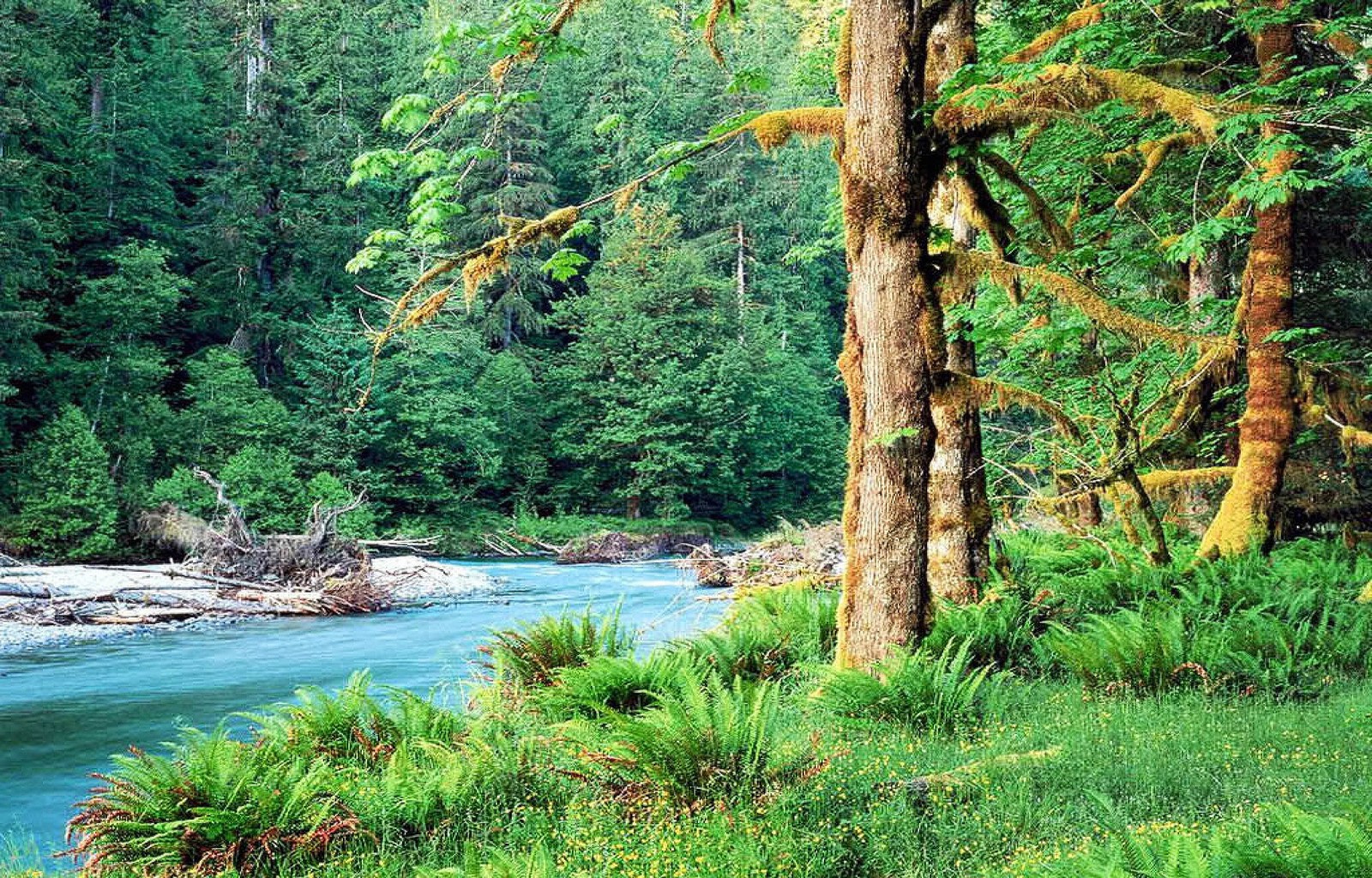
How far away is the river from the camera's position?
9.38 meters

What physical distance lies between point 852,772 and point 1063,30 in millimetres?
8132

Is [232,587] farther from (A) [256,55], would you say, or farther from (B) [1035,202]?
(A) [256,55]

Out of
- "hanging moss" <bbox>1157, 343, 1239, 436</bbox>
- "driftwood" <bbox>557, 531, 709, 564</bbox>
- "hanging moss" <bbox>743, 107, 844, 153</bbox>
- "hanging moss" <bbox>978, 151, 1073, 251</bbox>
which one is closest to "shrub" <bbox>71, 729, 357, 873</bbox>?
"hanging moss" <bbox>743, 107, 844, 153</bbox>

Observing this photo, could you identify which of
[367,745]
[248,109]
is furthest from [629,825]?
[248,109]

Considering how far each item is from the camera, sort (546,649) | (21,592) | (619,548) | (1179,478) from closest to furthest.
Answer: (546,649) → (1179,478) → (21,592) → (619,548)

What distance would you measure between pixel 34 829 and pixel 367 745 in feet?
11.3

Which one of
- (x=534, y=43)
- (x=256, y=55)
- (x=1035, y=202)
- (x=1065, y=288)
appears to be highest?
(x=256, y=55)

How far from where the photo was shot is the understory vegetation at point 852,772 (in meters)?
4.19

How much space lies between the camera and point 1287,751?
5156mm

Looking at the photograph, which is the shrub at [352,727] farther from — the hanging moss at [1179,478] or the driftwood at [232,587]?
the driftwood at [232,587]

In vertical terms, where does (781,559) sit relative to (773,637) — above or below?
below

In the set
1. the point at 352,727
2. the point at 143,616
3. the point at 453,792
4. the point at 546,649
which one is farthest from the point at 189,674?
the point at 453,792

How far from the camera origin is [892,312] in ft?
21.8

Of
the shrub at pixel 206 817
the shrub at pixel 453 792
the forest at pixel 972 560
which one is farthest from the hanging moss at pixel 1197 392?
the shrub at pixel 206 817
